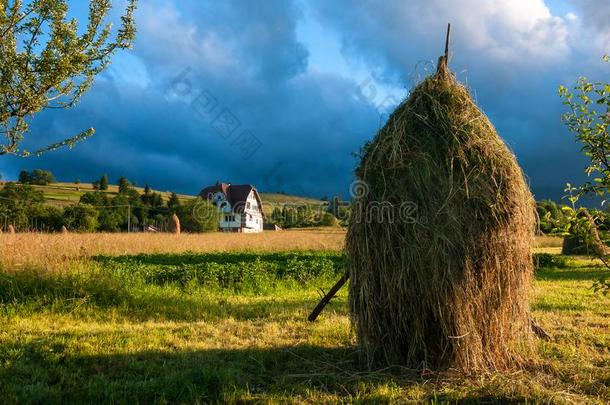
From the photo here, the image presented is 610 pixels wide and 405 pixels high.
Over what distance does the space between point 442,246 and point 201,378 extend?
2.72 m

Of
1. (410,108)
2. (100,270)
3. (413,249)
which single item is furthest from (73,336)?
(410,108)

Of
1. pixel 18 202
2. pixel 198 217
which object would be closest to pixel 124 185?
pixel 198 217

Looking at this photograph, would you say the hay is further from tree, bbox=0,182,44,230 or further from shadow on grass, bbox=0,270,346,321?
tree, bbox=0,182,44,230

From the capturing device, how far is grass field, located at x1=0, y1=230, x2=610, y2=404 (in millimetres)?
4383

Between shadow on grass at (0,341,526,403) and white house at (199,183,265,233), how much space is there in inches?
2455

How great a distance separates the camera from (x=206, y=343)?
6277 millimetres

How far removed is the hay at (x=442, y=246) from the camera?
4.62 meters

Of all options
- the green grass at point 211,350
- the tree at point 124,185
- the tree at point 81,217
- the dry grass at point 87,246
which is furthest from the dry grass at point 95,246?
the tree at point 124,185

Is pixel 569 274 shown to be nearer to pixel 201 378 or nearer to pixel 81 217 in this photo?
pixel 201 378

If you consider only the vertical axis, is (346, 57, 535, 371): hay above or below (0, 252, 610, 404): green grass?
above

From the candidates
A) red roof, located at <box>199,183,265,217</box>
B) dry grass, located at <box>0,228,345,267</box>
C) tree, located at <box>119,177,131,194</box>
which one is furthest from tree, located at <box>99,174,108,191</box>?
dry grass, located at <box>0,228,345,267</box>

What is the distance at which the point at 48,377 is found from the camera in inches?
188

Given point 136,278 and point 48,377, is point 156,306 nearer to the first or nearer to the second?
point 136,278

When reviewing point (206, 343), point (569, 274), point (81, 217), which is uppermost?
point (81, 217)
